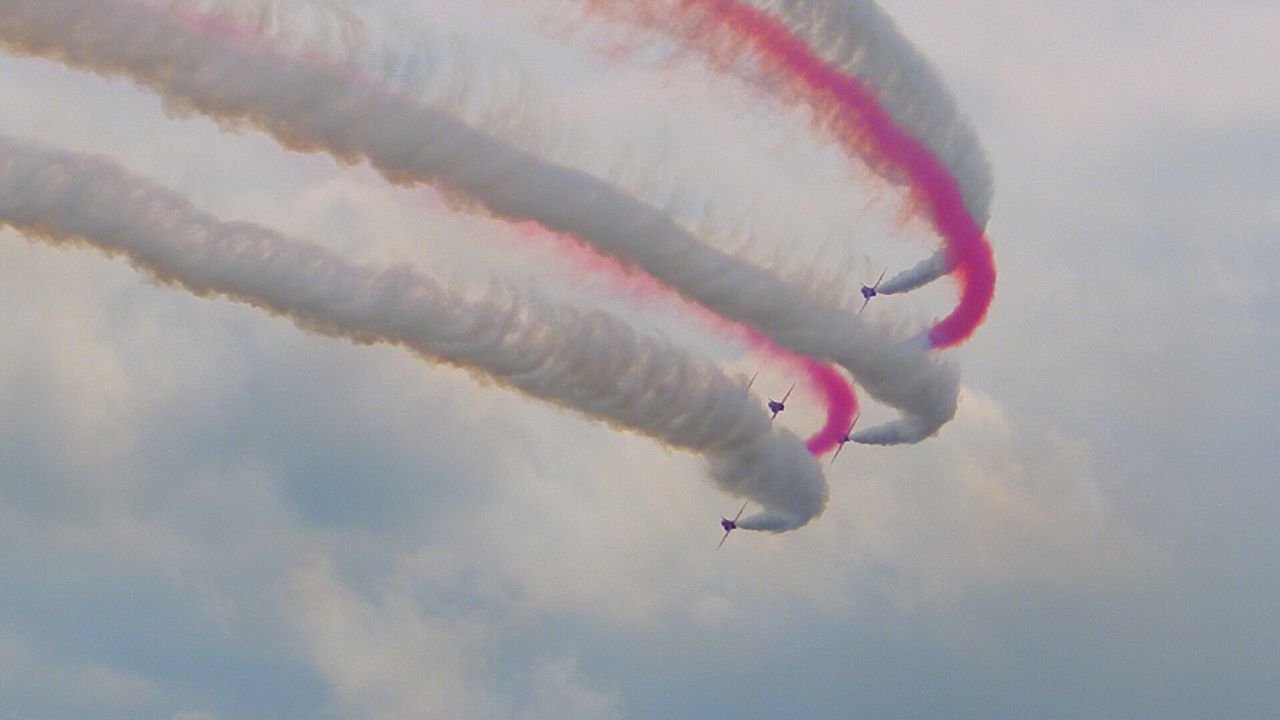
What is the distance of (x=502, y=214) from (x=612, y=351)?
7412 millimetres

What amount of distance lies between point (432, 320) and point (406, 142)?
21.5 feet

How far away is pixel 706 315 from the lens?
53531 mm

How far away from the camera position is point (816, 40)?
48.4 m

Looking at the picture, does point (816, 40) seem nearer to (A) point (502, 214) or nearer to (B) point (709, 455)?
(A) point (502, 214)

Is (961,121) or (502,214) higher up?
(961,121)

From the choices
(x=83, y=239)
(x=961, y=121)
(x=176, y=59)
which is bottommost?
(x=83, y=239)

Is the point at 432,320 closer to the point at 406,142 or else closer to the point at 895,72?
the point at 406,142

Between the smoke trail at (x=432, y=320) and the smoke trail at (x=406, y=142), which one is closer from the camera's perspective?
the smoke trail at (x=406, y=142)

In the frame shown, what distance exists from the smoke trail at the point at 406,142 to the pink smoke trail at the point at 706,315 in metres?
0.33

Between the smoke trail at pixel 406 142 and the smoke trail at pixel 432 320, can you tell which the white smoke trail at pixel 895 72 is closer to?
the smoke trail at pixel 406 142

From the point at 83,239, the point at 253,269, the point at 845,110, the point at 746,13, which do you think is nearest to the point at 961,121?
the point at 845,110

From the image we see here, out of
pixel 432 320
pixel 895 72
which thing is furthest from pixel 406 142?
pixel 895 72

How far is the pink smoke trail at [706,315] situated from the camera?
40.8m

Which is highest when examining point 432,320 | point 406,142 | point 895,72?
point 895,72
